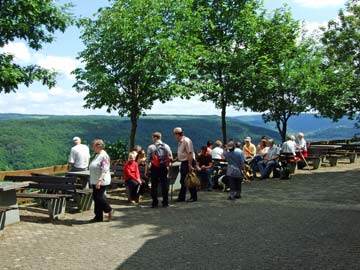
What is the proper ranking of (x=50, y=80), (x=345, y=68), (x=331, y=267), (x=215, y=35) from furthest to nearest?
(x=345, y=68) < (x=215, y=35) < (x=50, y=80) < (x=331, y=267)

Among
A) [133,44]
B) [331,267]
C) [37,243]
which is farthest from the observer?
[133,44]

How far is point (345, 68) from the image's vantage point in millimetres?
30359

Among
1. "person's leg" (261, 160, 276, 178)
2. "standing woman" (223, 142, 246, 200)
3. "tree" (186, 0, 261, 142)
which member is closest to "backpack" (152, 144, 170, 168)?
"standing woman" (223, 142, 246, 200)

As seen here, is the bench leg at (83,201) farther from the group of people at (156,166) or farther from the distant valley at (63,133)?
the distant valley at (63,133)

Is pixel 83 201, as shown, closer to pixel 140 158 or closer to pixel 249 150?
pixel 140 158

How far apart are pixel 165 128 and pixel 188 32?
137 meters

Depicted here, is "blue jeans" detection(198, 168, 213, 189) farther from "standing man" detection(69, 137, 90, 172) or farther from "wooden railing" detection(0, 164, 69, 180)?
"wooden railing" detection(0, 164, 69, 180)

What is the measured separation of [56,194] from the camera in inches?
412

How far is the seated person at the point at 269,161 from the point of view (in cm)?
1691

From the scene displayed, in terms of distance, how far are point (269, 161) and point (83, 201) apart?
8.16 metres

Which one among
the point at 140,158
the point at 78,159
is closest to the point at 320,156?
the point at 140,158

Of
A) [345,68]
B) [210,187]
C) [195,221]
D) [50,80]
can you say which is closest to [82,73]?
[50,80]

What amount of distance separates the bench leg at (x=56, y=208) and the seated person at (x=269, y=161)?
8646 millimetres

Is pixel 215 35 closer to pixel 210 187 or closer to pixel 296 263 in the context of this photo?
pixel 210 187
